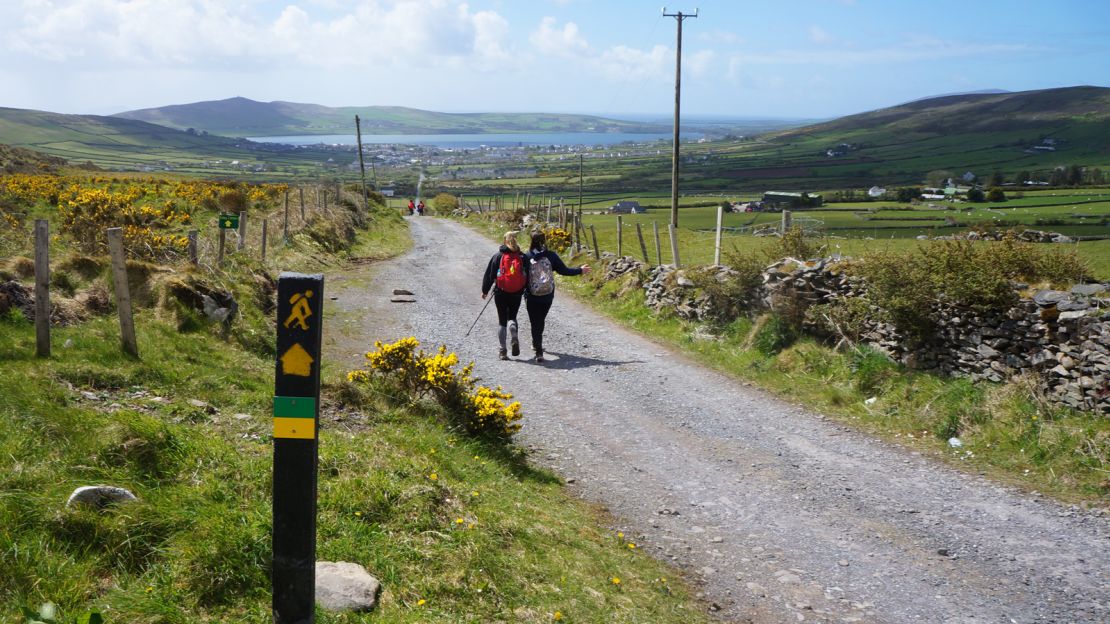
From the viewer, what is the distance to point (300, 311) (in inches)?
126

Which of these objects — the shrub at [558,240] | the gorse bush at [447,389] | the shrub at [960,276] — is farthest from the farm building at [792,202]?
the gorse bush at [447,389]

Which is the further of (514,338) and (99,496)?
(514,338)

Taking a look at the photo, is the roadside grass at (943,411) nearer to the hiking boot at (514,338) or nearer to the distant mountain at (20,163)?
the hiking boot at (514,338)

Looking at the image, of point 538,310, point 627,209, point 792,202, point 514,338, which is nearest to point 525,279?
point 538,310

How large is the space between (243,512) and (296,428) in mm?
1813

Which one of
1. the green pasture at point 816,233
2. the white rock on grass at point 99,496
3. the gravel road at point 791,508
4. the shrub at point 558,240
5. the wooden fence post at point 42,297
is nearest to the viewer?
the white rock on grass at point 99,496

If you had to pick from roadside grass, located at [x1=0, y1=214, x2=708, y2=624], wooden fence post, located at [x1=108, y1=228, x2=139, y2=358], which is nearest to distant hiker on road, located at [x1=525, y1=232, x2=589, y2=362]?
roadside grass, located at [x1=0, y1=214, x2=708, y2=624]

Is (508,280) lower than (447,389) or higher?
higher

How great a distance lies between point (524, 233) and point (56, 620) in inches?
1300

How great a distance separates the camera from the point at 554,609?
477 centimetres

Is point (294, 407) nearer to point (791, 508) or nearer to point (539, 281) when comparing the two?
point (791, 508)

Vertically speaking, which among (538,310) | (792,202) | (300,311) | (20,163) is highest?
(20,163)

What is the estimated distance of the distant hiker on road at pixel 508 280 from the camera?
12.0 m

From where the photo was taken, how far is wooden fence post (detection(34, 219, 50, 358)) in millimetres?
7648
